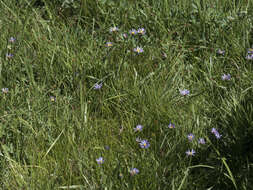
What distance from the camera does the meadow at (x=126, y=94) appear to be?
225 centimetres

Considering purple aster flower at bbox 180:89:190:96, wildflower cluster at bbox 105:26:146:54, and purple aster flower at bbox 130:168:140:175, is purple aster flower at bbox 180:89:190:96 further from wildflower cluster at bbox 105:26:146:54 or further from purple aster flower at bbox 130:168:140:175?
purple aster flower at bbox 130:168:140:175

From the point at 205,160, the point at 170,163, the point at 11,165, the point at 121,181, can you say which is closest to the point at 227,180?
the point at 205,160

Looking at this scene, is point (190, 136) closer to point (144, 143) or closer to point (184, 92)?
point (144, 143)

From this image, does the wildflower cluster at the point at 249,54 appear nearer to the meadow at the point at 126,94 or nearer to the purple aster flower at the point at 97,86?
the meadow at the point at 126,94

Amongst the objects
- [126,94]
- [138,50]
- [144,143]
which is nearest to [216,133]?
[144,143]

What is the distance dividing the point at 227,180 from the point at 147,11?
1.66 metres

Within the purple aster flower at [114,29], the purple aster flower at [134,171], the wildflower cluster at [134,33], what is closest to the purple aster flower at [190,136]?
the purple aster flower at [134,171]

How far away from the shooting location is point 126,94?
107 inches

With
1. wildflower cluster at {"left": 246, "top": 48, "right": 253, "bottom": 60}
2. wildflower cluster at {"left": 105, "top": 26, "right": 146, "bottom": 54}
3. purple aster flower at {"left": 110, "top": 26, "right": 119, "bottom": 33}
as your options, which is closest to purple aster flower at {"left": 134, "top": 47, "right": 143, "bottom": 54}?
wildflower cluster at {"left": 105, "top": 26, "right": 146, "bottom": 54}

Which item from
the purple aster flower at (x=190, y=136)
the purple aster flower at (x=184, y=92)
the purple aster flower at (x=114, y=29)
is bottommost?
the purple aster flower at (x=190, y=136)

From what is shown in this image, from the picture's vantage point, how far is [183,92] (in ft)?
8.75

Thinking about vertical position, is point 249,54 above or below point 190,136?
above

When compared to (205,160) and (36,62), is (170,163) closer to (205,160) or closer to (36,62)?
(205,160)

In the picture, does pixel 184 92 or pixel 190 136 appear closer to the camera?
pixel 190 136
